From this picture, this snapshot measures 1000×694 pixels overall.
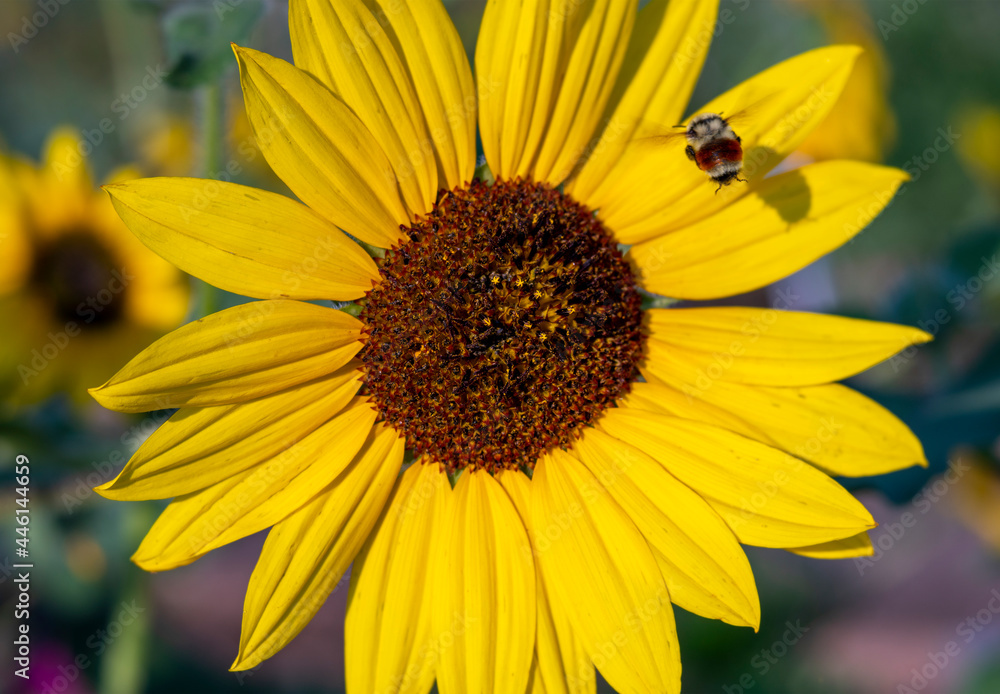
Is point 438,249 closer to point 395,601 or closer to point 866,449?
point 395,601

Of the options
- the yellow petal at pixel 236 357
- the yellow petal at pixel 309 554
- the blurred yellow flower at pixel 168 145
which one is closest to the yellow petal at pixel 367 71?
the yellow petal at pixel 236 357

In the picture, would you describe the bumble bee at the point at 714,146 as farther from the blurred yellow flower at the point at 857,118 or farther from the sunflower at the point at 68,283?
the sunflower at the point at 68,283
